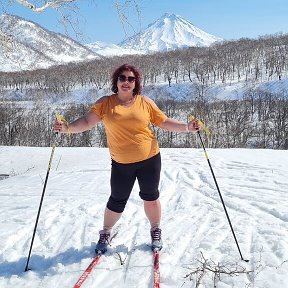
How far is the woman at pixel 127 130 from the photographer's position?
3.71 meters

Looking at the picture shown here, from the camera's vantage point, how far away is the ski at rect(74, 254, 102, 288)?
3.31 m

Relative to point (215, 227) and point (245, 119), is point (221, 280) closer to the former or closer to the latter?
point (215, 227)

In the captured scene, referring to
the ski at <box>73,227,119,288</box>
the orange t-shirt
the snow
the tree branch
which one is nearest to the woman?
the orange t-shirt

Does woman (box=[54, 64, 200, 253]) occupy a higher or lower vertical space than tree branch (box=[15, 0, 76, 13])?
lower

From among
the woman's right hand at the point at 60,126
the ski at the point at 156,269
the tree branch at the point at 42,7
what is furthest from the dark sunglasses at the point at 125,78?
the tree branch at the point at 42,7

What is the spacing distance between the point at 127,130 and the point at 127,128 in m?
0.02

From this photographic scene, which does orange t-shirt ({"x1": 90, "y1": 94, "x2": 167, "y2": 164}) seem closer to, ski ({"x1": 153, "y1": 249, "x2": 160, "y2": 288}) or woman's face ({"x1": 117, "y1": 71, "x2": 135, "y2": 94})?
woman's face ({"x1": 117, "y1": 71, "x2": 135, "y2": 94})

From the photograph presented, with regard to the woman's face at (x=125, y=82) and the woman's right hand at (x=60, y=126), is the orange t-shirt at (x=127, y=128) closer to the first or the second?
the woman's face at (x=125, y=82)

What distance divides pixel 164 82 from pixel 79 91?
84.7 ft

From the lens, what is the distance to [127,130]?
369cm

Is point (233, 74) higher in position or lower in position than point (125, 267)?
higher

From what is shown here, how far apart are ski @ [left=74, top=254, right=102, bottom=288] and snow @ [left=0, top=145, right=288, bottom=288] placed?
0.05 meters

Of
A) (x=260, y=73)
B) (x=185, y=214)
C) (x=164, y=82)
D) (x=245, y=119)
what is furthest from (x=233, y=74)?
(x=185, y=214)

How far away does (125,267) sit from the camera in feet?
11.9
